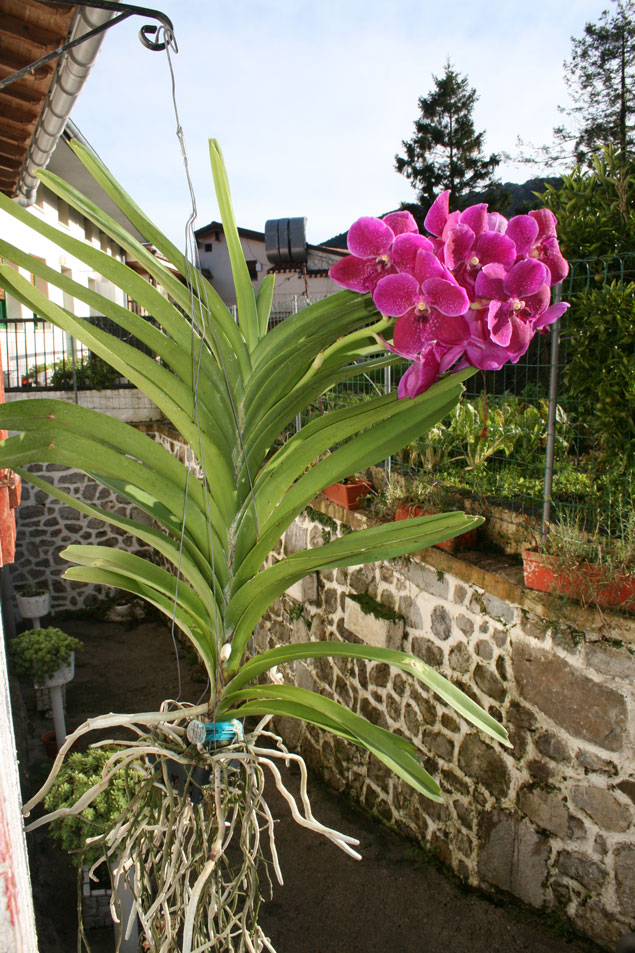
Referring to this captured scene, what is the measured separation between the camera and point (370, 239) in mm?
699

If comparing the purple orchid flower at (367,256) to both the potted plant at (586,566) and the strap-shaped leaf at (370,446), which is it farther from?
the potted plant at (586,566)

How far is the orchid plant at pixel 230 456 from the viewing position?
67 centimetres

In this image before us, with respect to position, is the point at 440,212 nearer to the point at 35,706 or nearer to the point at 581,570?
the point at 581,570

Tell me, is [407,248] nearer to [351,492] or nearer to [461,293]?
[461,293]

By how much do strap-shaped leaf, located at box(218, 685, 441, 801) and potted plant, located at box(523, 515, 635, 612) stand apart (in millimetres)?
1916

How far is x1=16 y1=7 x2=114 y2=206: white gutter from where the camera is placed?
177 cm

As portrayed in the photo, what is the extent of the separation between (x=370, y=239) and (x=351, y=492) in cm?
342

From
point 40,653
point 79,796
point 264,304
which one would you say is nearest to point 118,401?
point 40,653

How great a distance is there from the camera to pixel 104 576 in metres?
0.83

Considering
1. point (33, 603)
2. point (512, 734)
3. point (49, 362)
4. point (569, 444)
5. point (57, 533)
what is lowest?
point (33, 603)

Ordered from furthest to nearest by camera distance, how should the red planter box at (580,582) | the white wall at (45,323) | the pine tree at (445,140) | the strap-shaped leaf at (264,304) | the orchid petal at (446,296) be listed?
the pine tree at (445,140)
the white wall at (45,323)
the red planter box at (580,582)
the strap-shaped leaf at (264,304)
the orchid petal at (446,296)

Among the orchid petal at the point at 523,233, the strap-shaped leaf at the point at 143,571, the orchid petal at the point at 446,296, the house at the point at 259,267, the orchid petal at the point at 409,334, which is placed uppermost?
the house at the point at 259,267

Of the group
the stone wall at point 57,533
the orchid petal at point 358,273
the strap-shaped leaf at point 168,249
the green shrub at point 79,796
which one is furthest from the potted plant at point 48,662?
the orchid petal at point 358,273

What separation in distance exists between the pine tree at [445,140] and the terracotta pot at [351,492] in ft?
56.1
